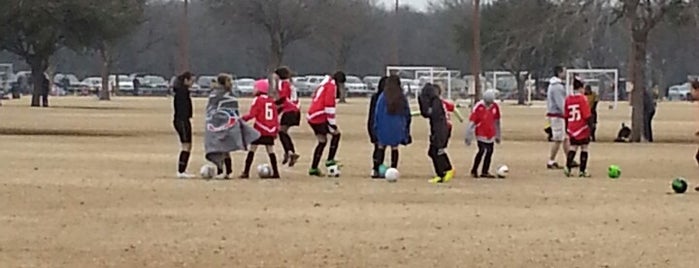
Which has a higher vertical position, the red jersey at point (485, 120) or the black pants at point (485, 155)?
the red jersey at point (485, 120)

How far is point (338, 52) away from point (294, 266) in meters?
88.6

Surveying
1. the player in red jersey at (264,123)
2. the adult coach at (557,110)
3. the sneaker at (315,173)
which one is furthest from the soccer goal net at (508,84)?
the player in red jersey at (264,123)

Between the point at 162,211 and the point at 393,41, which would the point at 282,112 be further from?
the point at 393,41

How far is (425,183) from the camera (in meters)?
22.4

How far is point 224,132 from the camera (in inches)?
895

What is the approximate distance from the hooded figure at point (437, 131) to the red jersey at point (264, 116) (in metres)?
2.22

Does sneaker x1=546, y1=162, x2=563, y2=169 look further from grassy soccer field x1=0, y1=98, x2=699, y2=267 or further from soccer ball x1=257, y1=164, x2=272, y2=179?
soccer ball x1=257, y1=164, x2=272, y2=179

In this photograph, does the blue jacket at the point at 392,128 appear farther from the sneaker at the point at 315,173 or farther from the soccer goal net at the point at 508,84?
the soccer goal net at the point at 508,84

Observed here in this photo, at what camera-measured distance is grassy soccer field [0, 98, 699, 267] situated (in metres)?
13.3

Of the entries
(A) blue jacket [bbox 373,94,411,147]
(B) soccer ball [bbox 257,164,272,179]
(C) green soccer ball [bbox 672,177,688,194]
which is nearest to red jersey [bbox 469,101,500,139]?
(A) blue jacket [bbox 373,94,411,147]

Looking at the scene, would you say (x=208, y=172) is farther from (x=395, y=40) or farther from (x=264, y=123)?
(x=395, y=40)

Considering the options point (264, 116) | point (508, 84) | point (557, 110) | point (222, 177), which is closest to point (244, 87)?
point (508, 84)

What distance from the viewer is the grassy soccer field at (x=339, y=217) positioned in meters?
13.3

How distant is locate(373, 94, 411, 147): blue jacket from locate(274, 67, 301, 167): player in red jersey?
6.67 feet
